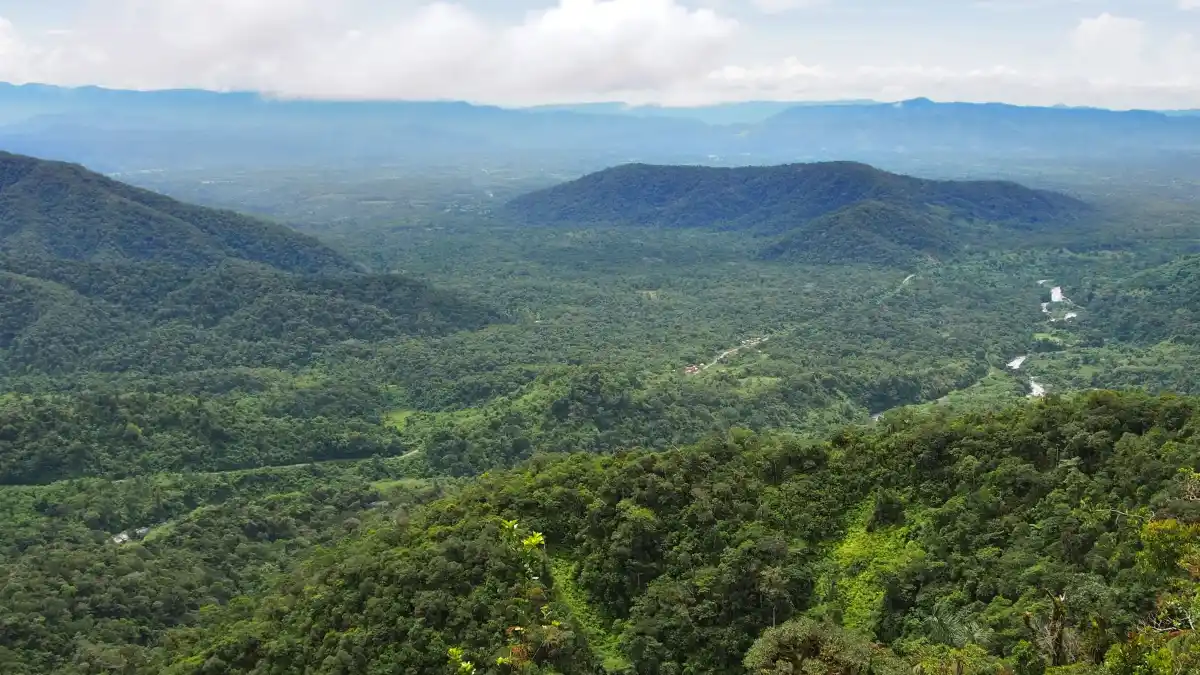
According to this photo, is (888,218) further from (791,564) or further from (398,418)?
(791,564)

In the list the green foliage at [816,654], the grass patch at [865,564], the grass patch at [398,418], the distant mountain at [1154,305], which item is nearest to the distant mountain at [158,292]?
the grass patch at [398,418]

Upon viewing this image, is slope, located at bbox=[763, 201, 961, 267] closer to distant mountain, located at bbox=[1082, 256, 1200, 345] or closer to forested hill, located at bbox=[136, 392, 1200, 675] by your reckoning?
distant mountain, located at bbox=[1082, 256, 1200, 345]

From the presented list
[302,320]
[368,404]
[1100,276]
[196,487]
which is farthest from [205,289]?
[1100,276]

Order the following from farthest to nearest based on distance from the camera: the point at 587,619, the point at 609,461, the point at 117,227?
the point at 117,227 < the point at 609,461 < the point at 587,619

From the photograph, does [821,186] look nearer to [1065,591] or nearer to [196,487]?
[196,487]

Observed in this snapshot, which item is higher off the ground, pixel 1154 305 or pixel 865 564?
pixel 865 564

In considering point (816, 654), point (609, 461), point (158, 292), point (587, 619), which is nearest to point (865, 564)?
point (816, 654)
